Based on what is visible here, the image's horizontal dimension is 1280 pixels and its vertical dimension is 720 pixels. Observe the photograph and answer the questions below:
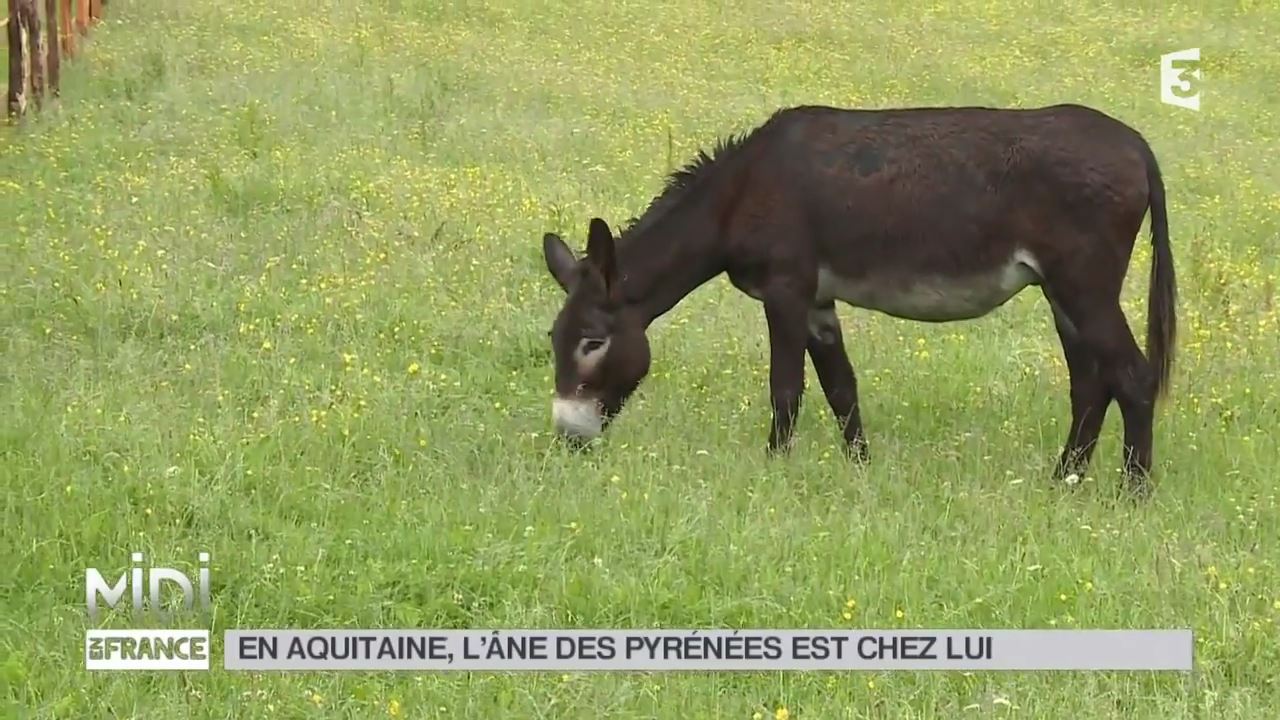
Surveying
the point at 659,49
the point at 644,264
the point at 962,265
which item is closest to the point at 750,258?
the point at 644,264

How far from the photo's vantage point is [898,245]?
621 cm

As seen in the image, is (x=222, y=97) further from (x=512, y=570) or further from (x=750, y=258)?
(x=512, y=570)

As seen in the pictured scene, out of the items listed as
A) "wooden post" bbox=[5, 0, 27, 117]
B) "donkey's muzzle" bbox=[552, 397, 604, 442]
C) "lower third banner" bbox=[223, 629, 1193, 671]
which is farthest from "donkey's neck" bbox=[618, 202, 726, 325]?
"wooden post" bbox=[5, 0, 27, 117]

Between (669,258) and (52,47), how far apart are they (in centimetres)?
942

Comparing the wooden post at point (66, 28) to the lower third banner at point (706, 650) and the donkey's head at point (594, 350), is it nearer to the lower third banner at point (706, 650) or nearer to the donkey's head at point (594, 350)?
the donkey's head at point (594, 350)

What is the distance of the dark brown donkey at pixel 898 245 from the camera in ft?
19.8

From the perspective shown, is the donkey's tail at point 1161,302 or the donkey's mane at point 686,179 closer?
the donkey's tail at point 1161,302

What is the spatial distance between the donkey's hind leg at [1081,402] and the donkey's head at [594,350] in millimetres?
1883

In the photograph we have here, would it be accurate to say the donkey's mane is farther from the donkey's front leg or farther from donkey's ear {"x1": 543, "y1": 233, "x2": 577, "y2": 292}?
the donkey's front leg

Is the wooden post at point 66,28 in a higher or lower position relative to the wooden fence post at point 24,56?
lower

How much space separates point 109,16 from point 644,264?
14007mm

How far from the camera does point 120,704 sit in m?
4.14

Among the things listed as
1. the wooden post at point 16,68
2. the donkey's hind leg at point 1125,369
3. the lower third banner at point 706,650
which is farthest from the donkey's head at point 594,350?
the wooden post at point 16,68

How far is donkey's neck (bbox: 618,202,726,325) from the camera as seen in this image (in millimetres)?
6457
